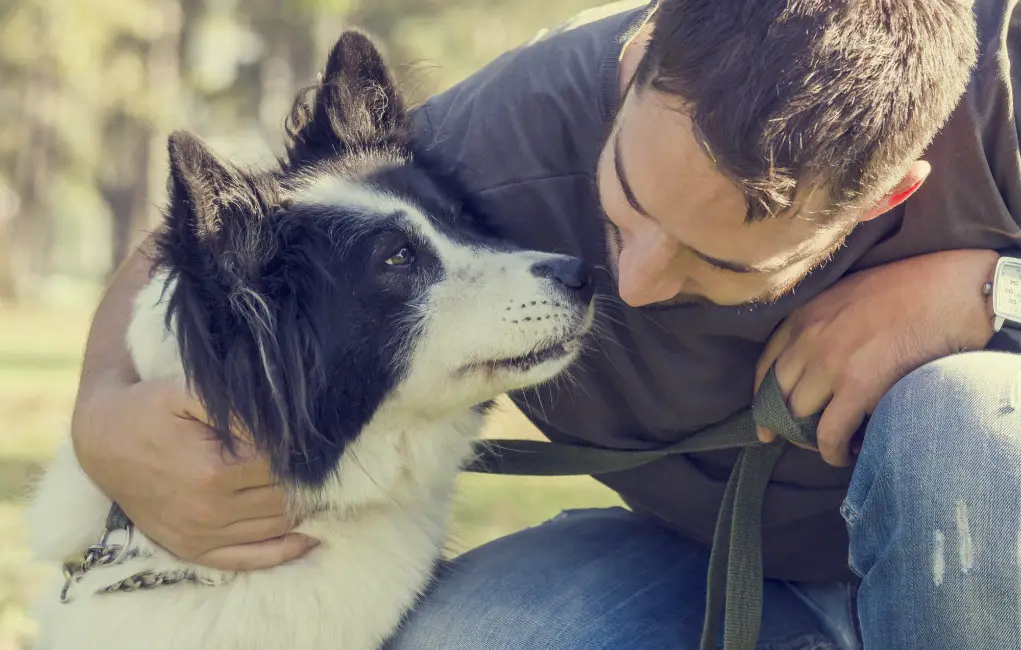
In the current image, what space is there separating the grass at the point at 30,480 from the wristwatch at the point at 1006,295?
3.64 feet

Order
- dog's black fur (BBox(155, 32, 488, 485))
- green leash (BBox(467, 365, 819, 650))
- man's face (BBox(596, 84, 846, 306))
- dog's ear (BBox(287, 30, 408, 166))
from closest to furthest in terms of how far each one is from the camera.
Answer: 1. man's face (BBox(596, 84, 846, 306))
2. dog's black fur (BBox(155, 32, 488, 485))
3. green leash (BBox(467, 365, 819, 650))
4. dog's ear (BBox(287, 30, 408, 166))

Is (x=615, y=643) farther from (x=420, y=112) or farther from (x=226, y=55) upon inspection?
(x=226, y=55)

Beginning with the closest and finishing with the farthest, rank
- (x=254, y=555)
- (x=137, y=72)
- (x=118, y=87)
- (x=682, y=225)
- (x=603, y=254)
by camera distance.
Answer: (x=682, y=225) < (x=254, y=555) < (x=603, y=254) < (x=118, y=87) < (x=137, y=72)

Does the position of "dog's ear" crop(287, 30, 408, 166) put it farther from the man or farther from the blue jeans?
the blue jeans

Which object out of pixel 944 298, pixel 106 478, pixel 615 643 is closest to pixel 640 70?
pixel 944 298

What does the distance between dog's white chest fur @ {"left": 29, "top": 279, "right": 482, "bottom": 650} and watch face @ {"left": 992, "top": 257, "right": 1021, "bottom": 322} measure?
110 cm

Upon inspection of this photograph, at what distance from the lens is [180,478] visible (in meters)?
1.81

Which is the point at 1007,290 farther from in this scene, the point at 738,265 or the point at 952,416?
the point at 738,265

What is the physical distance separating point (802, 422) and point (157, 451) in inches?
48.3

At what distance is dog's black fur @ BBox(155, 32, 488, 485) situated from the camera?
173 centimetres

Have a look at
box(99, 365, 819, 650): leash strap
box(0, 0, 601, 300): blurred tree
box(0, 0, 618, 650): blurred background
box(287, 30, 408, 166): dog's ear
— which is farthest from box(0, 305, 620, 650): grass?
box(0, 0, 601, 300): blurred tree

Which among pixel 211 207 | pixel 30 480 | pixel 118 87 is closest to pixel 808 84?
pixel 211 207

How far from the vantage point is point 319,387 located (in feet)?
6.22

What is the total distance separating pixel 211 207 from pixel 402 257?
0.44 metres
